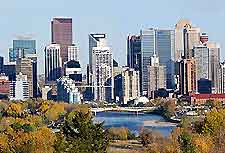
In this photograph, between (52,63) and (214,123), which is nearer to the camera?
(214,123)

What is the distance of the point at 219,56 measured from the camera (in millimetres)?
70375

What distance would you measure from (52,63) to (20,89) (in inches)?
605

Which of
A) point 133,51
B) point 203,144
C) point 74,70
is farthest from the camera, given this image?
point 74,70

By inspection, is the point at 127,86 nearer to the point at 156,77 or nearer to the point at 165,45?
the point at 156,77

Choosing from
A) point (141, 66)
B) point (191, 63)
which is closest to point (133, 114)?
point (191, 63)

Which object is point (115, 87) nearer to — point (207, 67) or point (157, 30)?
point (207, 67)

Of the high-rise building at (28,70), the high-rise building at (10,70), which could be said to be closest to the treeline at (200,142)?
the high-rise building at (28,70)

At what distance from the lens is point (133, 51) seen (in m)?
73.4

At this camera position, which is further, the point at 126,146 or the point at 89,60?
the point at 89,60

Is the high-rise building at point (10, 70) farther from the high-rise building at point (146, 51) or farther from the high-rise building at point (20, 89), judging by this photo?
the high-rise building at point (146, 51)

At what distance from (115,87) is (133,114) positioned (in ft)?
54.5

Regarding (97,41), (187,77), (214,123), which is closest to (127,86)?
(187,77)

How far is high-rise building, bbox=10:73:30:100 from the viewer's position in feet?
196

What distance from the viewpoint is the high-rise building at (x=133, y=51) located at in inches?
2825
